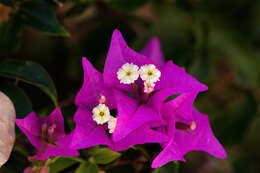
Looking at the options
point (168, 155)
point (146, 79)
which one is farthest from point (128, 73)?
point (168, 155)

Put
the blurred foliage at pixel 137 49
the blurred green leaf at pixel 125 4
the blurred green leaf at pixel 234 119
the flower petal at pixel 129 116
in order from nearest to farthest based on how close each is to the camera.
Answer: the flower petal at pixel 129 116 < the blurred foliage at pixel 137 49 < the blurred green leaf at pixel 125 4 < the blurred green leaf at pixel 234 119

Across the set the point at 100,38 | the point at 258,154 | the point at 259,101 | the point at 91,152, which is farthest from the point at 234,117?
the point at 91,152

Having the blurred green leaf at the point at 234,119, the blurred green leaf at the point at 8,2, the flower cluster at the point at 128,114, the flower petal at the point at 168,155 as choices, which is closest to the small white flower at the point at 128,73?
the flower cluster at the point at 128,114

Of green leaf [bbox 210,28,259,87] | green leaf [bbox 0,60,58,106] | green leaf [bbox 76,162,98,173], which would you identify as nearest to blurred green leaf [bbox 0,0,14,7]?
green leaf [bbox 0,60,58,106]

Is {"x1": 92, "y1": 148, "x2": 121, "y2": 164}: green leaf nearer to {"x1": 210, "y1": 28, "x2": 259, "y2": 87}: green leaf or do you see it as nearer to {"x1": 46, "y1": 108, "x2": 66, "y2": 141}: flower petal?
{"x1": 46, "y1": 108, "x2": 66, "y2": 141}: flower petal

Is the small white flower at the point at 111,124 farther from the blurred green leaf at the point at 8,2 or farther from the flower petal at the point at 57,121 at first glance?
the blurred green leaf at the point at 8,2

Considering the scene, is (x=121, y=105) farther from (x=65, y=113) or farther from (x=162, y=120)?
(x=65, y=113)
